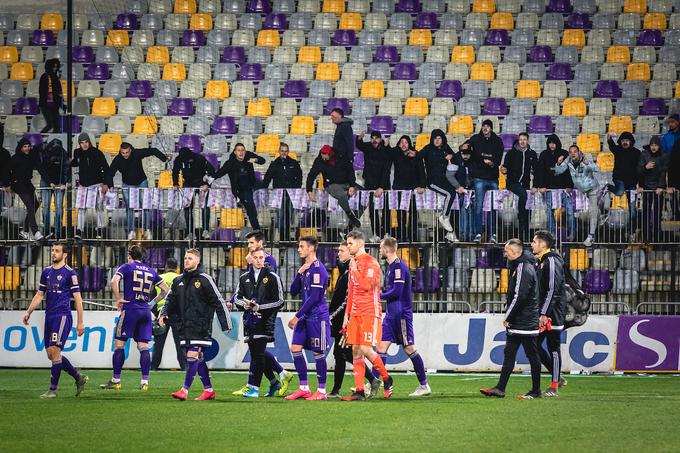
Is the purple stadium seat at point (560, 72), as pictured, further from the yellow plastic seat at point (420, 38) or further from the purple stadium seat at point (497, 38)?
Result: the yellow plastic seat at point (420, 38)

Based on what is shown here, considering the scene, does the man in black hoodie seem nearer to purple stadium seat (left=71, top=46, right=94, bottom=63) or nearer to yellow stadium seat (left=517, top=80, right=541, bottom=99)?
yellow stadium seat (left=517, top=80, right=541, bottom=99)

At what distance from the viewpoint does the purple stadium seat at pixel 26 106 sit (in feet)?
98.0

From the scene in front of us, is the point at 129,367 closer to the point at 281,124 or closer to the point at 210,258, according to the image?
the point at 210,258

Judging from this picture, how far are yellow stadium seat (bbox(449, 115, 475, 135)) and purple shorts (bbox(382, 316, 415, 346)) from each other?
12364mm

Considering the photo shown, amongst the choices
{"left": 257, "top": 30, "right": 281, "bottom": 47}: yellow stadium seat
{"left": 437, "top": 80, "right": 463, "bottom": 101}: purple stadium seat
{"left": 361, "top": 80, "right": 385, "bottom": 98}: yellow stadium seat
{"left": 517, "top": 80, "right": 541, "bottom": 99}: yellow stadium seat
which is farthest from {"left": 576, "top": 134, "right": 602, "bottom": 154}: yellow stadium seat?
{"left": 257, "top": 30, "right": 281, "bottom": 47}: yellow stadium seat

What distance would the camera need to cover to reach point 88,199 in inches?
898

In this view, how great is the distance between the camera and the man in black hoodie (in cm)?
2228

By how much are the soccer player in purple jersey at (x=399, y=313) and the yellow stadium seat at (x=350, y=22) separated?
52.4ft

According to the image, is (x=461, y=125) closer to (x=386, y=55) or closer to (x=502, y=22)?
(x=386, y=55)

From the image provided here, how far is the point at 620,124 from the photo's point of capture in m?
27.9

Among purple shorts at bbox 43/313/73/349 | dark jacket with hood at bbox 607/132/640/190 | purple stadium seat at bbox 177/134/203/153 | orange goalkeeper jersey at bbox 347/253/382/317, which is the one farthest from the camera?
purple stadium seat at bbox 177/134/203/153

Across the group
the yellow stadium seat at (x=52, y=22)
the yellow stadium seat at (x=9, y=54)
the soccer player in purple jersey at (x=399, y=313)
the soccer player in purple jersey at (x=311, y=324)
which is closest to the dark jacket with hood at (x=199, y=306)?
the soccer player in purple jersey at (x=311, y=324)

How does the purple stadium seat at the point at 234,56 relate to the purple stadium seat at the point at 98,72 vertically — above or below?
above

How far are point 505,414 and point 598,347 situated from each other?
351 inches
